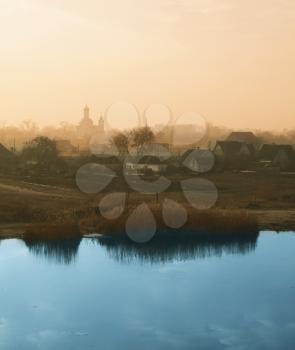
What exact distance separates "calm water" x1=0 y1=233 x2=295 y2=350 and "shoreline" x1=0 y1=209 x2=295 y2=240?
1.75 meters

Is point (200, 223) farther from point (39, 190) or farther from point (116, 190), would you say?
point (39, 190)

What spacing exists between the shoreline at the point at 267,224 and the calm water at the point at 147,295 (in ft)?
5.73

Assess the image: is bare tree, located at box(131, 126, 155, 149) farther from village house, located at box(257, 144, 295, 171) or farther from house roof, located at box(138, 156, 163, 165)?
village house, located at box(257, 144, 295, 171)

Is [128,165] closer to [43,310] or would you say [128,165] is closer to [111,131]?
[111,131]

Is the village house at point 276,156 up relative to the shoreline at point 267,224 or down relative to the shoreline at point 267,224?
up

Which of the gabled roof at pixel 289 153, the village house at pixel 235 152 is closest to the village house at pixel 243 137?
the village house at pixel 235 152

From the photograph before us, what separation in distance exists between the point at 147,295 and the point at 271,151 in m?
60.7

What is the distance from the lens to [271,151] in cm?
8044

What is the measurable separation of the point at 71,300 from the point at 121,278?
3.72m

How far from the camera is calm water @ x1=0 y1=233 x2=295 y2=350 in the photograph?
18.5 m

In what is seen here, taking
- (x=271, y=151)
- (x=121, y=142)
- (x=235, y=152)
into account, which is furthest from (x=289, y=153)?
(x=121, y=142)

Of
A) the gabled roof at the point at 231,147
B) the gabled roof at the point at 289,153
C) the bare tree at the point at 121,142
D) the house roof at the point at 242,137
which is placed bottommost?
the gabled roof at the point at 289,153

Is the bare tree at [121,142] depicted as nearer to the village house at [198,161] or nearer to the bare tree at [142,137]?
the bare tree at [142,137]

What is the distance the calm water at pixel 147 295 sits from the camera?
60.6ft
